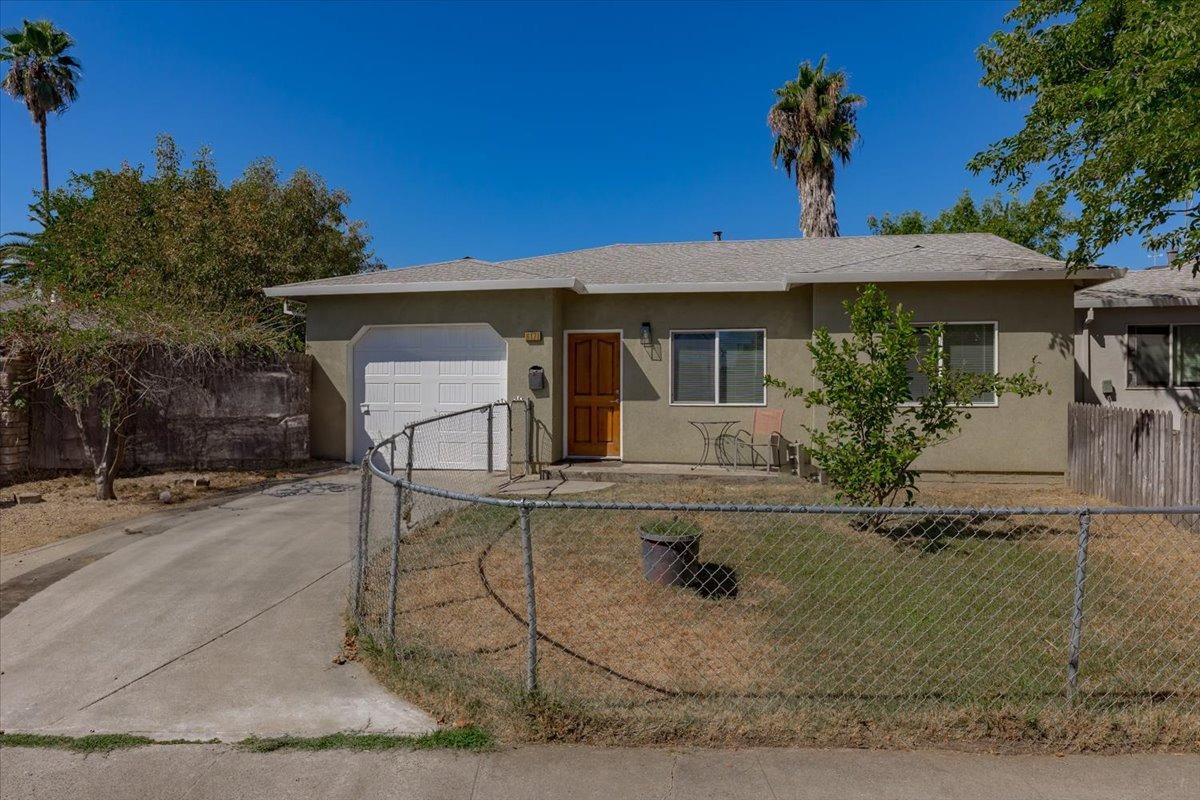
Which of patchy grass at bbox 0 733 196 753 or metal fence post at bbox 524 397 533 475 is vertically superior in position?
metal fence post at bbox 524 397 533 475

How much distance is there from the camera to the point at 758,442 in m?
10.8

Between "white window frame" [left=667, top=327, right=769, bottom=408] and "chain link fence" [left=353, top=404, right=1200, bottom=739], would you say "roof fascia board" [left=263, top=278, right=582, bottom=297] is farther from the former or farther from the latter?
"chain link fence" [left=353, top=404, right=1200, bottom=739]

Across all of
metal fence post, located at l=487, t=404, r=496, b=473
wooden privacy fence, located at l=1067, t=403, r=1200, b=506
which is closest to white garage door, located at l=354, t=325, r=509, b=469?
metal fence post, located at l=487, t=404, r=496, b=473

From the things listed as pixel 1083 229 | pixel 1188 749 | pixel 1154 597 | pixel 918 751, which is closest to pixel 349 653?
pixel 918 751

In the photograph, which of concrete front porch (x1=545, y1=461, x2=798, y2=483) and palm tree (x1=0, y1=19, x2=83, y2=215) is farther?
palm tree (x1=0, y1=19, x2=83, y2=215)

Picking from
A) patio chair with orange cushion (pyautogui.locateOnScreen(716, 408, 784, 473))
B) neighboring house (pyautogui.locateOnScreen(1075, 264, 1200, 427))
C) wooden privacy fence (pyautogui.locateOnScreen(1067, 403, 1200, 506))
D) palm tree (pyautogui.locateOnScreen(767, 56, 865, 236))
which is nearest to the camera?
wooden privacy fence (pyautogui.locateOnScreen(1067, 403, 1200, 506))

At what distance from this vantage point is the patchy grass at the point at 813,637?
3.47 meters

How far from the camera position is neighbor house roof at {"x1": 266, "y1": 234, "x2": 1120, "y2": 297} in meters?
9.91

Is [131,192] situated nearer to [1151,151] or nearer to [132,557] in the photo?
[132,557]

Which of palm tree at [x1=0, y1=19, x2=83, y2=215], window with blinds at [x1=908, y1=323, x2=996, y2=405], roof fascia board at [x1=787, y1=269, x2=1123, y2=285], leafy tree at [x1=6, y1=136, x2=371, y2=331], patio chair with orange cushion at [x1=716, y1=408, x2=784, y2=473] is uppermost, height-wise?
palm tree at [x1=0, y1=19, x2=83, y2=215]

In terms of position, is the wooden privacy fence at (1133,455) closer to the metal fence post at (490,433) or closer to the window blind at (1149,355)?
the window blind at (1149,355)

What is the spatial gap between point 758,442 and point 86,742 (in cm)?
896

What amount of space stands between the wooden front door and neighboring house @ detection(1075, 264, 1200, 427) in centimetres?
954

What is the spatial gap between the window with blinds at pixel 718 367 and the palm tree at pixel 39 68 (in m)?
27.9
